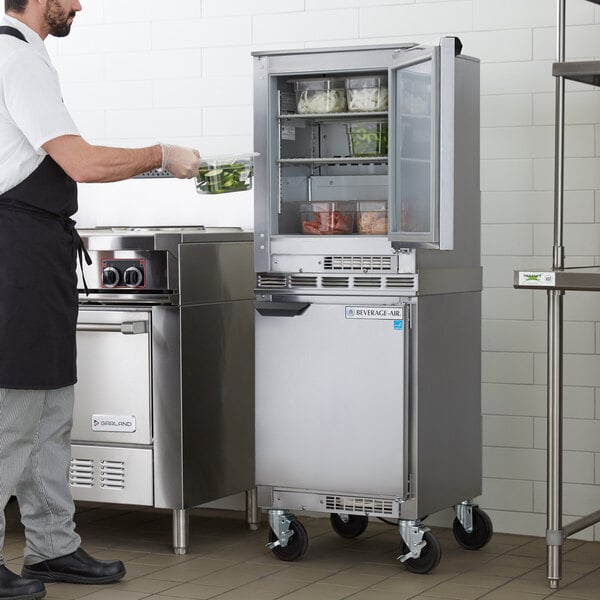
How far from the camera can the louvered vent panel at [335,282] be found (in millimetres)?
4168

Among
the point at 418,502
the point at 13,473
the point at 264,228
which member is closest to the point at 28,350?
the point at 13,473

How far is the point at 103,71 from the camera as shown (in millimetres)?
5387

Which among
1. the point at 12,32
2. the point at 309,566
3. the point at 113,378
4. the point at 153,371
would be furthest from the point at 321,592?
the point at 12,32

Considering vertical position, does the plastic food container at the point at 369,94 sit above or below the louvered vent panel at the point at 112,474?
above

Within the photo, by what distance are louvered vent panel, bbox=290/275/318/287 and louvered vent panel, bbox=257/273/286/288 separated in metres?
0.04

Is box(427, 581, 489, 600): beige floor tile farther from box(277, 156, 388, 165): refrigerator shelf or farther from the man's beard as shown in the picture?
the man's beard

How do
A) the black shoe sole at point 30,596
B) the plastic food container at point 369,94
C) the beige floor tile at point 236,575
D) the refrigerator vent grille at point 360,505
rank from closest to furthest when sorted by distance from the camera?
the black shoe sole at point 30,596, the beige floor tile at point 236,575, the refrigerator vent grille at point 360,505, the plastic food container at point 369,94

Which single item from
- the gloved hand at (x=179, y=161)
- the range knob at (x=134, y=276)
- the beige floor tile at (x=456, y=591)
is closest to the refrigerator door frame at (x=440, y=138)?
the gloved hand at (x=179, y=161)

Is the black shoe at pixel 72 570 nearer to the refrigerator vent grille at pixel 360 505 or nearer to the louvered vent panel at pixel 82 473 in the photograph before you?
the louvered vent panel at pixel 82 473

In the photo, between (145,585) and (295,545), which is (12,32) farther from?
(295,545)

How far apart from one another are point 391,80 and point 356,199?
0.61 m

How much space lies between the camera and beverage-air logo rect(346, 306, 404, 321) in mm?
4051

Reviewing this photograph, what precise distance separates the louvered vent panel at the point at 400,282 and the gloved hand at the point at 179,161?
2.55 feet

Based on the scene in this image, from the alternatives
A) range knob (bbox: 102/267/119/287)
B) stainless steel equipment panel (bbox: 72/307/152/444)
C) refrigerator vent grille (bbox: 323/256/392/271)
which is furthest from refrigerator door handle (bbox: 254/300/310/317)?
range knob (bbox: 102/267/119/287)
